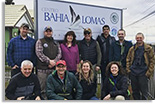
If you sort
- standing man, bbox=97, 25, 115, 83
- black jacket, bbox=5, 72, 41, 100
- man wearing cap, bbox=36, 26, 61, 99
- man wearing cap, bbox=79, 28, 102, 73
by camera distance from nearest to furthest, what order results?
black jacket, bbox=5, 72, 41, 100, man wearing cap, bbox=36, 26, 61, 99, man wearing cap, bbox=79, 28, 102, 73, standing man, bbox=97, 25, 115, 83

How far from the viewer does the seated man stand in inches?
150

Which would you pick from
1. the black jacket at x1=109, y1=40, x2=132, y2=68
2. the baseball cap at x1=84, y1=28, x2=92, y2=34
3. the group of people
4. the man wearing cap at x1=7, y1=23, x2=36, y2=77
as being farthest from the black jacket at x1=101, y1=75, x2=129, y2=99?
the man wearing cap at x1=7, y1=23, x2=36, y2=77

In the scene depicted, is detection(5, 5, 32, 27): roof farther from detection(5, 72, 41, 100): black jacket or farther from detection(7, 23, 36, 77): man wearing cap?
detection(5, 72, 41, 100): black jacket

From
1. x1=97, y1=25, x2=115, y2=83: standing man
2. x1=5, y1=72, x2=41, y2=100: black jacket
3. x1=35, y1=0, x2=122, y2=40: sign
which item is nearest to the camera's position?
x1=5, y1=72, x2=41, y2=100: black jacket

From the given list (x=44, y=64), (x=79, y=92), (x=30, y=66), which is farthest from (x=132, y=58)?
(x=30, y=66)

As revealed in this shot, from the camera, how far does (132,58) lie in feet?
13.9

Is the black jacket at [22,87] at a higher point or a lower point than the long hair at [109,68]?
lower

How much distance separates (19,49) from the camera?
12.7 ft

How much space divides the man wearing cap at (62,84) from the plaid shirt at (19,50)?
59cm

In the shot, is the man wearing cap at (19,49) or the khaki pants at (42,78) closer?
the man wearing cap at (19,49)

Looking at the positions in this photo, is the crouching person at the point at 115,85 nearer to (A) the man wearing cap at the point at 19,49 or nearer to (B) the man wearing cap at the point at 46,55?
(B) the man wearing cap at the point at 46,55

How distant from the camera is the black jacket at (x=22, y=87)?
3811mm

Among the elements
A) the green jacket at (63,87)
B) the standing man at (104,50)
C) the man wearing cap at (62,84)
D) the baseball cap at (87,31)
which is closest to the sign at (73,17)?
the baseball cap at (87,31)

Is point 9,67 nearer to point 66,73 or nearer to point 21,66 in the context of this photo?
point 21,66
